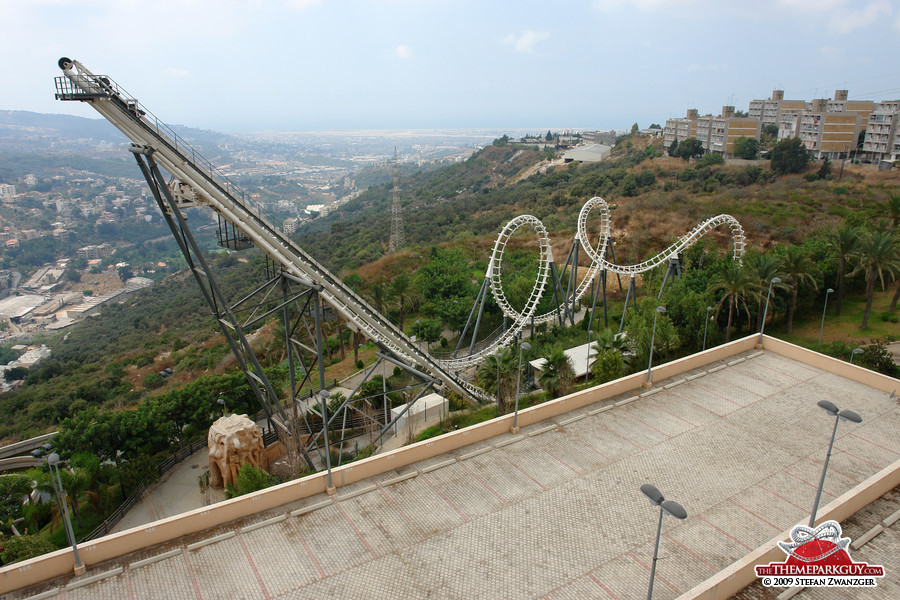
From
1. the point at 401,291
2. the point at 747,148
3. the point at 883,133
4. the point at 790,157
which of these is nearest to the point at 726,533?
the point at 401,291

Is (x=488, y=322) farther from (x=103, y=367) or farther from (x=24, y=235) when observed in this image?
(x=24, y=235)

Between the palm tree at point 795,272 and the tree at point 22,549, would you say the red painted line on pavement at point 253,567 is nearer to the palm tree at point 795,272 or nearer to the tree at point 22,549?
the tree at point 22,549

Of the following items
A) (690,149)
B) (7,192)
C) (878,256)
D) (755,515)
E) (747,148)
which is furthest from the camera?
(7,192)

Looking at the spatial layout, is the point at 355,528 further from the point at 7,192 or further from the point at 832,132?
the point at 7,192

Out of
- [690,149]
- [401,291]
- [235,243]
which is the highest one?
[690,149]

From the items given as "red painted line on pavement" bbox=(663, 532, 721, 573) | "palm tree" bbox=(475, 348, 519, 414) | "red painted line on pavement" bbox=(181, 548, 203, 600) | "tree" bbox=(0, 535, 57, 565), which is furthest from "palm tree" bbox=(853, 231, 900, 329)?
"tree" bbox=(0, 535, 57, 565)

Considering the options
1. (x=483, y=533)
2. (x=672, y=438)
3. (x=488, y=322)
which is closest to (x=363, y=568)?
(x=483, y=533)
